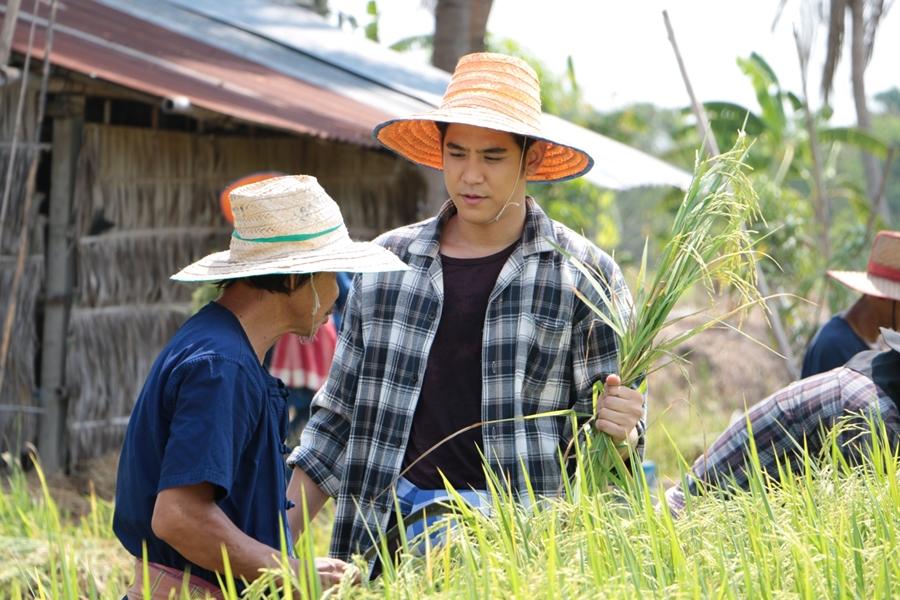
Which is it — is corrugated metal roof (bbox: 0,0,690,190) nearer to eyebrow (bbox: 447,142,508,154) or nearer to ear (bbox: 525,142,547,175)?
ear (bbox: 525,142,547,175)

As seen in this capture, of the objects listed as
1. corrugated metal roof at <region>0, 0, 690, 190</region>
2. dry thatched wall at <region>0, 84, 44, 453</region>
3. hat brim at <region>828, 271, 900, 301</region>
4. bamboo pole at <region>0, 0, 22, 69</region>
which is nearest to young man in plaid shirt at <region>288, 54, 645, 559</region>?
hat brim at <region>828, 271, 900, 301</region>

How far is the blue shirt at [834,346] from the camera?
14.5 feet

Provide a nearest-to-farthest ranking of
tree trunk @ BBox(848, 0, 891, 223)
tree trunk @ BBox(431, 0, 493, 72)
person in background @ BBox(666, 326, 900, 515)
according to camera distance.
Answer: person in background @ BBox(666, 326, 900, 515) → tree trunk @ BBox(431, 0, 493, 72) → tree trunk @ BBox(848, 0, 891, 223)

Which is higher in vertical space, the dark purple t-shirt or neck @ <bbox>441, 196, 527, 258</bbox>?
neck @ <bbox>441, 196, 527, 258</bbox>

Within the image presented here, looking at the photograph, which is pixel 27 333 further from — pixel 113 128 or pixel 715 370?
pixel 715 370

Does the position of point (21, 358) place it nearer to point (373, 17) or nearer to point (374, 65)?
point (374, 65)

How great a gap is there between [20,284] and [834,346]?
4.29 meters

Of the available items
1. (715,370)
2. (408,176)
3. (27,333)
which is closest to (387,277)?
(27,333)

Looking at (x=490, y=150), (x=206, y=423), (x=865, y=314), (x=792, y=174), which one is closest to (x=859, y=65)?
(x=792, y=174)

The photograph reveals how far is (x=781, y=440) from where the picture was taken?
10.7 ft

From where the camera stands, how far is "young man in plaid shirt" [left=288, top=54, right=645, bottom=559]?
3.16 metres

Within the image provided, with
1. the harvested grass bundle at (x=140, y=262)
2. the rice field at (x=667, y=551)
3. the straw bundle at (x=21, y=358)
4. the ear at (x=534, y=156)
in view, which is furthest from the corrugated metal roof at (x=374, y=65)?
the rice field at (x=667, y=551)

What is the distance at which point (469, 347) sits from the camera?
3.22 meters

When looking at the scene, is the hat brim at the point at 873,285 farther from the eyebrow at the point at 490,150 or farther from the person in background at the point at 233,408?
the person in background at the point at 233,408
